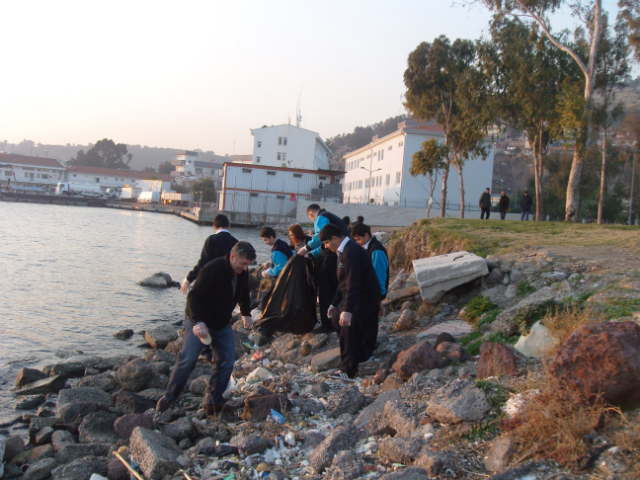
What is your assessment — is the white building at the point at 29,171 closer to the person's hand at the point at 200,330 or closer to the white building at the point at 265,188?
the white building at the point at 265,188

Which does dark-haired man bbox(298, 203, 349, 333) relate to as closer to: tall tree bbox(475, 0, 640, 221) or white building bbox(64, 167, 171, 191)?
tall tree bbox(475, 0, 640, 221)

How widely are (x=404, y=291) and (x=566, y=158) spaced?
41724 millimetres

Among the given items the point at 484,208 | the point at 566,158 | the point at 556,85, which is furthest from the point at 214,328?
the point at 566,158

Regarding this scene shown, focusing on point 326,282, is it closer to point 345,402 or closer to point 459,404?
point 345,402

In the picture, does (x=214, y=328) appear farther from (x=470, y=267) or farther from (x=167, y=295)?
(x=167, y=295)

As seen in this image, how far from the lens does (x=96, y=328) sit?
11031 mm

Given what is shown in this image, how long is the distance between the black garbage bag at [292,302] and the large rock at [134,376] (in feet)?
5.49

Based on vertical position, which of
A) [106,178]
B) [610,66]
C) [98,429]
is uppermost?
[610,66]

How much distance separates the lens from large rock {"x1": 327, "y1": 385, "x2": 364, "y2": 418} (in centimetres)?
498

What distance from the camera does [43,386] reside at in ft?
22.8

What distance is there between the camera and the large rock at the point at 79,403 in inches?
218

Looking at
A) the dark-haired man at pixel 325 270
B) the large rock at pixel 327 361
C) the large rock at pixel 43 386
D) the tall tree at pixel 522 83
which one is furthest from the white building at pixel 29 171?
the large rock at pixel 327 361

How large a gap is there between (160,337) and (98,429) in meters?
4.49

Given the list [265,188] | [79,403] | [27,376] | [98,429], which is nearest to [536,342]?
[98,429]
